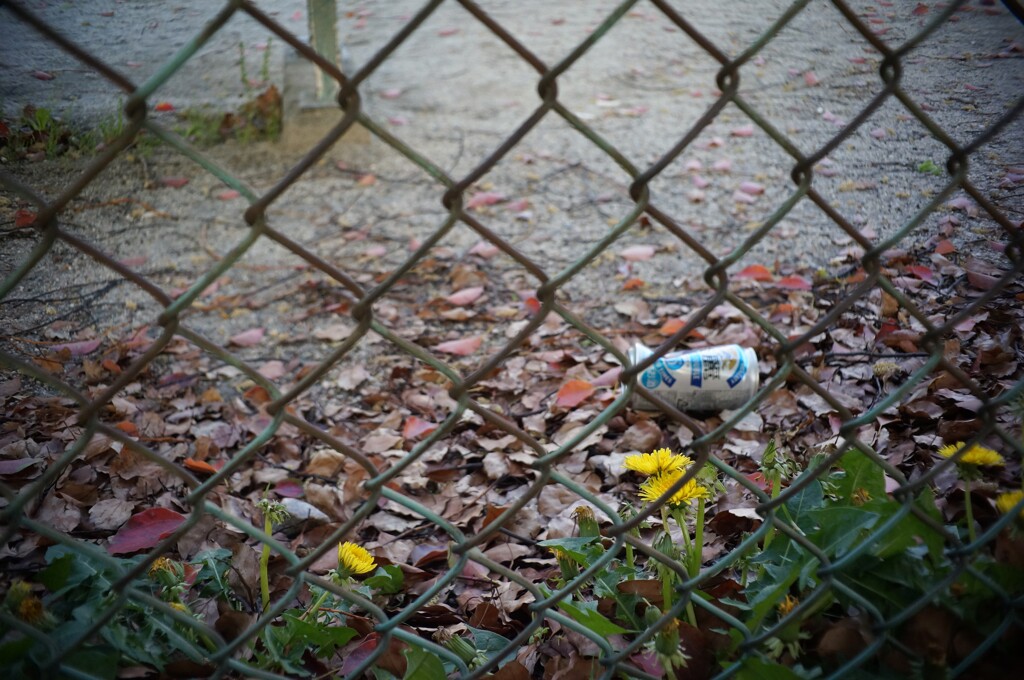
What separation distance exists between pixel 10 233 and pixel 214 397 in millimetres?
1453

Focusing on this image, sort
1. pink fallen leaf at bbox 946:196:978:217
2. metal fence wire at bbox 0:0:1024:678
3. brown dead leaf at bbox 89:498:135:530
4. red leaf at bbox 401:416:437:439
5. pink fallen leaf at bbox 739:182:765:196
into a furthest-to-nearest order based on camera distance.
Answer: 1. pink fallen leaf at bbox 739:182:765:196
2. red leaf at bbox 401:416:437:439
3. pink fallen leaf at bbox 946:196:978:217
4. brown dead leaf at bbox 89:498:135:530
5. metal fence wire at bbox 0:0:1024:678

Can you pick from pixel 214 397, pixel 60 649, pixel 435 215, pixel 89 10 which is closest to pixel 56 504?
pixel 60 649

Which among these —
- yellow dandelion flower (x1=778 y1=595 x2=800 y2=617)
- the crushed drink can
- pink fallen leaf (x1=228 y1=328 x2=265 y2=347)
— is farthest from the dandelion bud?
pink fallen leaf (x1=228 y1=328 x2=265 y2=347)

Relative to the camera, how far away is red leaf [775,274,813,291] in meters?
2.70

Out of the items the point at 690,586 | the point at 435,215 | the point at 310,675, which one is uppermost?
the point at 690,586

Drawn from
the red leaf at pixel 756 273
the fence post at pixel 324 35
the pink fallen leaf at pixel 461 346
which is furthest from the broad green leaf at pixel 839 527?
the fence post at pixel 324 35

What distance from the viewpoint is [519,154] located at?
4219 mm

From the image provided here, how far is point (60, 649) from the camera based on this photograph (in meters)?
0.97

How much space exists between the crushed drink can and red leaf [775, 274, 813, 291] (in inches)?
30.1

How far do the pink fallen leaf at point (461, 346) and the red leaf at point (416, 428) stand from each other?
1.26 ft

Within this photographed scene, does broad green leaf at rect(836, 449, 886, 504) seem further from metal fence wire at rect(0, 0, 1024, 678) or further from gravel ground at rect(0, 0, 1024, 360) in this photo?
gravel ground at rect(0, 0, 1024, 360)

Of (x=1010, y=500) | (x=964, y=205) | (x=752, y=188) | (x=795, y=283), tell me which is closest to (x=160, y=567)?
(x=1010, y=500)

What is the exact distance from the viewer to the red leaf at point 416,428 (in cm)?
228

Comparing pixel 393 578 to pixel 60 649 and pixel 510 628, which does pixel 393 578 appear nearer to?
pixel 510 628
